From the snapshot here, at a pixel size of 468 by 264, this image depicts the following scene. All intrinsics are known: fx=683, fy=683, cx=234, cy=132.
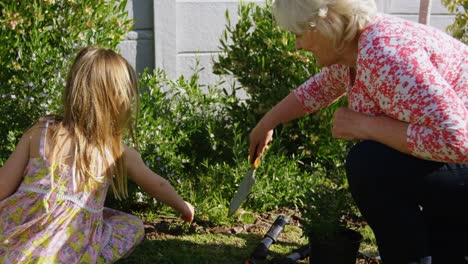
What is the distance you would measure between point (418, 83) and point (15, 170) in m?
1.56

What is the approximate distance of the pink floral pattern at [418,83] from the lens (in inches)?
89.4

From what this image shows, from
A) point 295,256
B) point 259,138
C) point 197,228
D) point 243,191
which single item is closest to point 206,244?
point 197,228

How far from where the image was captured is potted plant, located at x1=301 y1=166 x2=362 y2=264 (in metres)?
2.96

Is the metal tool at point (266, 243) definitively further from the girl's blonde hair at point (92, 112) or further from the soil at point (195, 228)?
the girl's blonde hair at point (92, 112)

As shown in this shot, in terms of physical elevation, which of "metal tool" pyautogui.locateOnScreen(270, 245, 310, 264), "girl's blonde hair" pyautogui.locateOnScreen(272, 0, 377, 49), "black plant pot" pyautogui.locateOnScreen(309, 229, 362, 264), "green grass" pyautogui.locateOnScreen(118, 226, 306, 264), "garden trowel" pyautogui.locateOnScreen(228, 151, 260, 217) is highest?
"girl's blonde hair" pyautogui.locateOnScreen(272, 0, 377, 49)

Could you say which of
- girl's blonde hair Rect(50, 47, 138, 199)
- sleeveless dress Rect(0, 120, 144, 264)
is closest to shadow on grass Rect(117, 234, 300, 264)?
sleeveless dress Rect(0, 120, 144, 264)

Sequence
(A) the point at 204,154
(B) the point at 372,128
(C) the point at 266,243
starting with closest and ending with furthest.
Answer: (B) the point at 372,128
(C) the point at 266,243
(A) the point at 204,154

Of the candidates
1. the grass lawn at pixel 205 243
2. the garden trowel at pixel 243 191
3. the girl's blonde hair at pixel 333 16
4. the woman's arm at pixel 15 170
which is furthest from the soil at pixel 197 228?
the girl's blonde hair at pixel 333 16

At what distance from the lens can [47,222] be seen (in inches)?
104

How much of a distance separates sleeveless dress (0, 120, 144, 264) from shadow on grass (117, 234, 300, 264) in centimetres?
49

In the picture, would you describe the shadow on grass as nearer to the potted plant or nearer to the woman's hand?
the potted plant

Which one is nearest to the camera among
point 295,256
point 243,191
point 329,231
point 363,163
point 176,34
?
point 363,163

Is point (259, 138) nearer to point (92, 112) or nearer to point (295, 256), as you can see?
point (295, 256)

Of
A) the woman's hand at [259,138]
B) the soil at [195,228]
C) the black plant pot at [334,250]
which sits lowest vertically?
the soil at [195,228]
